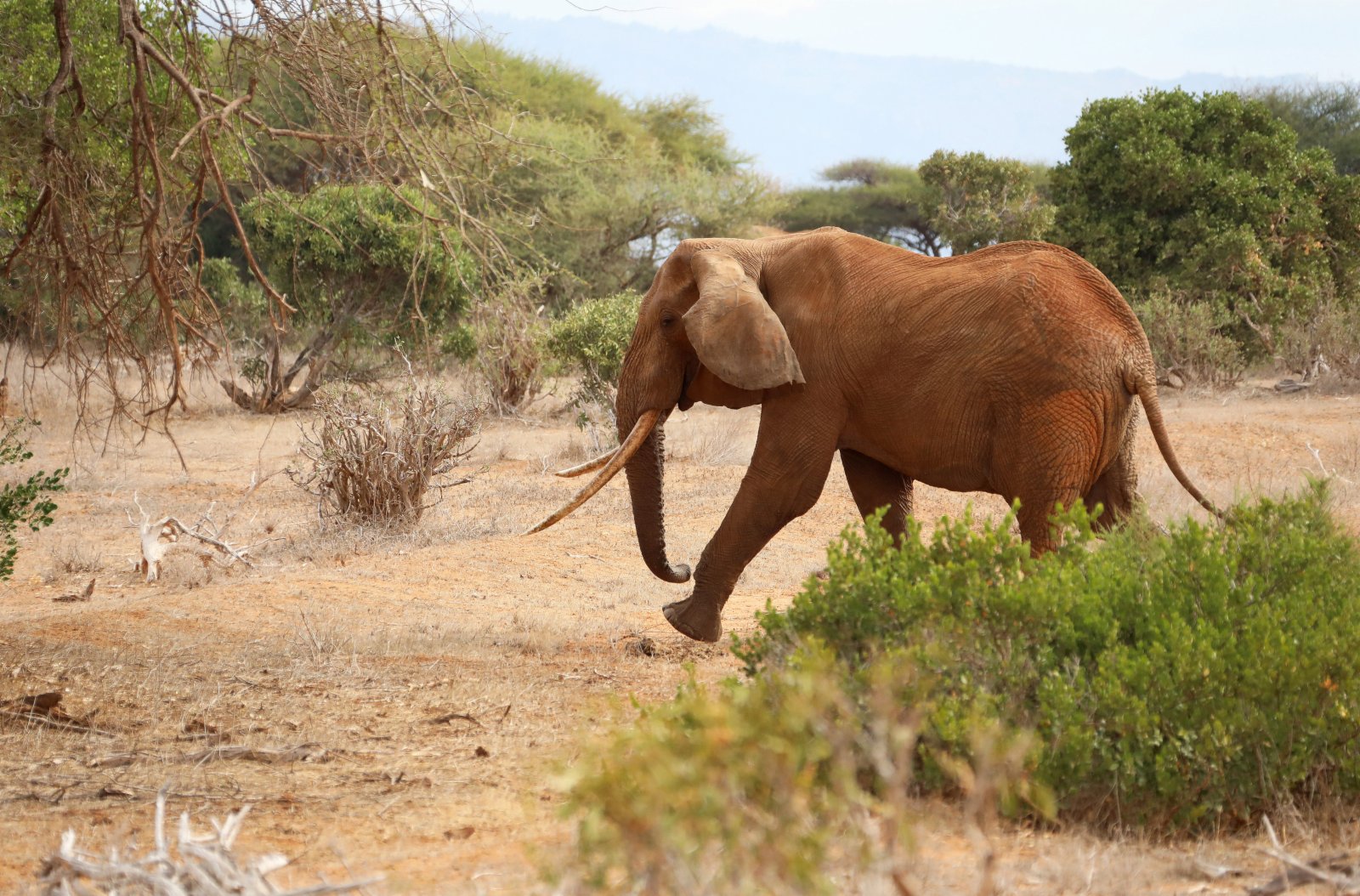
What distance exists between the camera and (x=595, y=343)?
15672 mm

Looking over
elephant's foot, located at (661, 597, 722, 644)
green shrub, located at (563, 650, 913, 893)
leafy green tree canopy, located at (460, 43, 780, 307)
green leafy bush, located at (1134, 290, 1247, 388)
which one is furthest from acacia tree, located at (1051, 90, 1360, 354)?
green shrub, located at (563, 650, 913, 893)

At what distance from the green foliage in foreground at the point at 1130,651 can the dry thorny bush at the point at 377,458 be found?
236 inches

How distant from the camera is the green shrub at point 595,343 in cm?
1546

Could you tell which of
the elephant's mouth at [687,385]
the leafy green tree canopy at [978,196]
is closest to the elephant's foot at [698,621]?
the elephant's mouth at [687,385]

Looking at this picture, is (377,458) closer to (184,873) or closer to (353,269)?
(184,873)

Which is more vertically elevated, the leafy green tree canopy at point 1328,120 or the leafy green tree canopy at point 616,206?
the leafy green tree canopy at point 1328,120

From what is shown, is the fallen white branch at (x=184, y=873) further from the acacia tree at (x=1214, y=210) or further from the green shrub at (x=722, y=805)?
the acacia tree at (x=1214, y=210)

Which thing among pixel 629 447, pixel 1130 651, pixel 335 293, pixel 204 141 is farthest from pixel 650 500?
pixel 335 293

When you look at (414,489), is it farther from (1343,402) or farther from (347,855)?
(1343,402)

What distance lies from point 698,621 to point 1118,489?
2086mm

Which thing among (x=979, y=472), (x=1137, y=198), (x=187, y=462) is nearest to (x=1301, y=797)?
(x=979, y=472)

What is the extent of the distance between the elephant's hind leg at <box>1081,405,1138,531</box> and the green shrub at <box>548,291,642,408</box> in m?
9.34

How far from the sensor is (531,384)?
59.6 ft

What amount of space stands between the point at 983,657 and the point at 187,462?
1281cm
